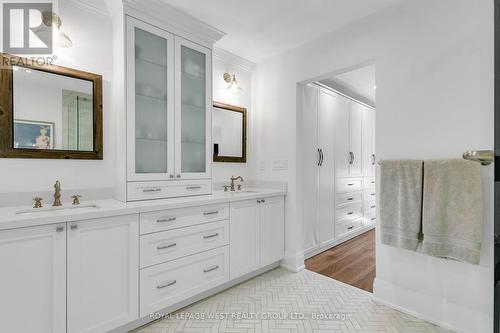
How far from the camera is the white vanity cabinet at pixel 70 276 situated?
4.23 feet

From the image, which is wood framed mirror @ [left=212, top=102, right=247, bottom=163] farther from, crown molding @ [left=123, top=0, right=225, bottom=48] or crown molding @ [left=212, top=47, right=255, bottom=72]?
crown molding @ [left=123, top=0, right=225, bottom=48]

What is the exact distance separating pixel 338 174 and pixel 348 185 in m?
0.36

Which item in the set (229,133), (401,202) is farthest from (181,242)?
(401,202)

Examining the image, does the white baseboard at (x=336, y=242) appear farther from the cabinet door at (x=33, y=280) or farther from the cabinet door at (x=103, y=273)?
the cabinet door at (x=33, y=280)

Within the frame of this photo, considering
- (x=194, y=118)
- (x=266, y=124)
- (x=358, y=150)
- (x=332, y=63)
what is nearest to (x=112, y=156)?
(x=194, y=118)

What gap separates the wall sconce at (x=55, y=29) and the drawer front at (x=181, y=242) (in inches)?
58.5

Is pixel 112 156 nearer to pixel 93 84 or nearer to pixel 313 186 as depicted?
pixel 93 84

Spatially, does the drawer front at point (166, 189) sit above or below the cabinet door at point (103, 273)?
above

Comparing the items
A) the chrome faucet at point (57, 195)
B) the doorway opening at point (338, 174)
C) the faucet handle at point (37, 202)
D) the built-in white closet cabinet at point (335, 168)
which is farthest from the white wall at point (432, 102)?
the faucet handle at point (37, 202)

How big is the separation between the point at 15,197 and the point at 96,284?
0.85 metres

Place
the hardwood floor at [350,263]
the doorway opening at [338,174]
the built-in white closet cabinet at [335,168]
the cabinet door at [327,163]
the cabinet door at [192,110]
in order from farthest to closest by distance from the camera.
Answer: the cabinet door at [327,163] < the built-in white closet cabinet at [335,168] < the doorway opening at [338,174] < the hardwood floor at [350,263] < the cabinet door at [192,110]

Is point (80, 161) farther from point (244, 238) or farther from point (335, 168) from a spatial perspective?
point (335, 168)

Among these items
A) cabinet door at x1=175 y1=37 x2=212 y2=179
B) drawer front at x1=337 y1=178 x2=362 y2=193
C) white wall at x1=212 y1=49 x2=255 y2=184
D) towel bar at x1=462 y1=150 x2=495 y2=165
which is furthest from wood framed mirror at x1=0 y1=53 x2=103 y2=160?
drawer front at x1=337 y1=178 x2=362 y2=193

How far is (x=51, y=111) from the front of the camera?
5.96 feet
